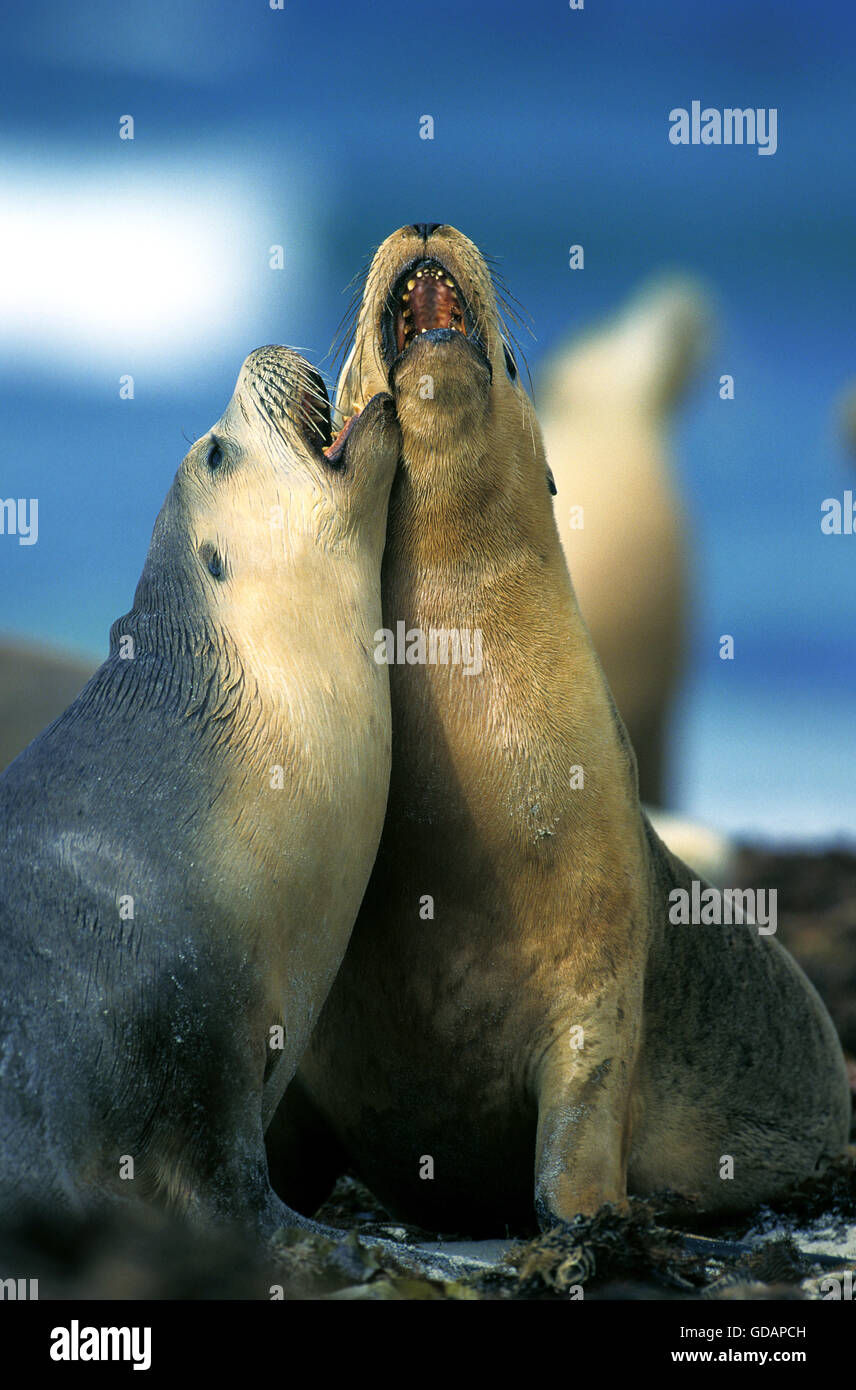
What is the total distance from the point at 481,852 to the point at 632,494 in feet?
20.2

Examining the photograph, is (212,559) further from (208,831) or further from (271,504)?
(208,831)

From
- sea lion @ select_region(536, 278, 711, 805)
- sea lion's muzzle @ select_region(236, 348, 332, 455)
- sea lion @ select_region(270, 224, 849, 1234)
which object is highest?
sea lion @ select_region(536, 278, 711, 805)

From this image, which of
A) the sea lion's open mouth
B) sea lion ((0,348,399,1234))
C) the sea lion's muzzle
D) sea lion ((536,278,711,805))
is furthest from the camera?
sea lion ((536,278,711,805))

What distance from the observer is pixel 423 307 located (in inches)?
163

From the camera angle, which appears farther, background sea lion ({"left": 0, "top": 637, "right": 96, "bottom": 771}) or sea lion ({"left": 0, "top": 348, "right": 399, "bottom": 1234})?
background sea lion ({"left": 0, "top": 637, "right": 96, "bottom": 771})

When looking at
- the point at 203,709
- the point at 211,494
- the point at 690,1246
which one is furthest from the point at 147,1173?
the point at 211,494

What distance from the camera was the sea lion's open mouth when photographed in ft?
13.6

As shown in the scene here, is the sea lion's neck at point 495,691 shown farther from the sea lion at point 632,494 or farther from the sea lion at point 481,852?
the sea lion at point 632,494

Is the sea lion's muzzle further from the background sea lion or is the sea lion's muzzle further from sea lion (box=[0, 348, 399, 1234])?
the background sea lion

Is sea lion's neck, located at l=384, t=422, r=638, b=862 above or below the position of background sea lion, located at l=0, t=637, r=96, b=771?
below

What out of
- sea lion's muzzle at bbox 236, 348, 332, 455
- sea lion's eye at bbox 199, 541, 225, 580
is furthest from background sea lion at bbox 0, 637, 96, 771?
sea lion's eye at bbox 199, 541, 225, 580

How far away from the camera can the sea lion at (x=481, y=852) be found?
3959mm

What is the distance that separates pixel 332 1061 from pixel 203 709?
113cm

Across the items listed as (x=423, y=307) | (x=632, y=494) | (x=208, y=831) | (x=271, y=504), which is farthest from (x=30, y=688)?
(x=208, y=831)
